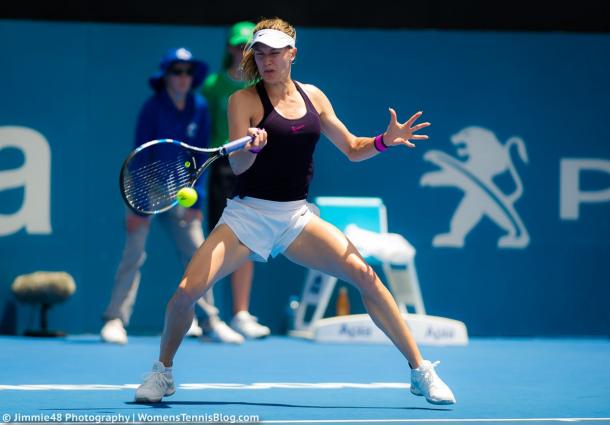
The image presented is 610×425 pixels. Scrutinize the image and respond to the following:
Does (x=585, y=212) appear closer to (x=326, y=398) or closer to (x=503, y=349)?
(x=503, y=349)

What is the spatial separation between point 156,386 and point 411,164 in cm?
440

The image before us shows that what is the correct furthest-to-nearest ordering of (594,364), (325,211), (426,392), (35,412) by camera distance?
(325,211) < (594,364) < (426,392) < (35,412)

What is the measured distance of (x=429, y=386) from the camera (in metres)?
6.00

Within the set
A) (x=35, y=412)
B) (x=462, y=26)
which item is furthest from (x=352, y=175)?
(x=35, y=412)

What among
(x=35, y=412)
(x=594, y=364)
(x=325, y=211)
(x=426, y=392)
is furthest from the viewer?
(x=325, y=211)

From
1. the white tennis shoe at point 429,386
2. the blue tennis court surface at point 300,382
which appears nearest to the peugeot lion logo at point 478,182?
the blue tennis court surface at point 300,382

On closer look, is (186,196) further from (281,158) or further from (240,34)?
(240,34)

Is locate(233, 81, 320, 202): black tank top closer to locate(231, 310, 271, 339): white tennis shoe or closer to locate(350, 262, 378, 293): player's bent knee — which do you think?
locate(350, 262, 378, 293): player's bent knee

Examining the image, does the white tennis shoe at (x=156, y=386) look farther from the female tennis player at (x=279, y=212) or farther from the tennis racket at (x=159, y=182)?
the tennis racket at (x=159, y=182)

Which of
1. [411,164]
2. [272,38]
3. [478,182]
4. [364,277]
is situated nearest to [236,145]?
[272,38]

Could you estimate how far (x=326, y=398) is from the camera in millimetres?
6355

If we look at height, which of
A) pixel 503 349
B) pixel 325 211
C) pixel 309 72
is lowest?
pixel 503 349

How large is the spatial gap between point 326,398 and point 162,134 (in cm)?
315

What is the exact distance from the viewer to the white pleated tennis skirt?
607 centimetres
